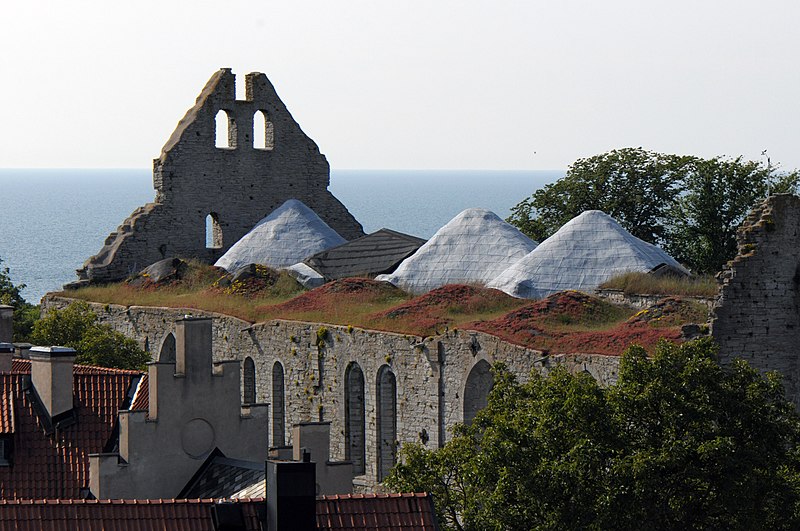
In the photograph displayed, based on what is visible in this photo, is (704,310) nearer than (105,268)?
Yes

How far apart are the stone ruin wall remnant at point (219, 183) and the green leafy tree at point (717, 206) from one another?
41.6 feet

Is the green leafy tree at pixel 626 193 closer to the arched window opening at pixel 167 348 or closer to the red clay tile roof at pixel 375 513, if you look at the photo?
the arched window opening at pixel 167 348

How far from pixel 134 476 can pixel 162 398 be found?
1.46 m

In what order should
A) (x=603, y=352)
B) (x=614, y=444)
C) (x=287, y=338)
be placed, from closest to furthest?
(x=614, y=444) < (x=603, y=352) < (x=287, y=338)

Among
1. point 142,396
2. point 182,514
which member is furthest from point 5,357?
point 182,514

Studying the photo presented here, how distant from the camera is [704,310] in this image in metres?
44.4

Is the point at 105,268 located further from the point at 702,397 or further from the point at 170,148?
the point at 702,397

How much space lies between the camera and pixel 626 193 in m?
73.8

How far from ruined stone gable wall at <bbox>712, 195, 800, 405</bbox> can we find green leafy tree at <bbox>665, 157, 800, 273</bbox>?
27961 millimetres

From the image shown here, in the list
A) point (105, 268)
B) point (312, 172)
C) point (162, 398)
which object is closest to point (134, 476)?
point (162, 398)

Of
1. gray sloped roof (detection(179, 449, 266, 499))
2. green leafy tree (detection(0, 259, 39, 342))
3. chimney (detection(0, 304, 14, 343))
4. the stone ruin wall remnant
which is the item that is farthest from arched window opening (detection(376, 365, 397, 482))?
the stone ruin wall remnant

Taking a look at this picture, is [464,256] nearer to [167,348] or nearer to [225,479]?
[167,348]

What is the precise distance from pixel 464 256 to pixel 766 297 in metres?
17.3

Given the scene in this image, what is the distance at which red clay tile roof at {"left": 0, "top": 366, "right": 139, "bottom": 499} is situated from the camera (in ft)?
109
